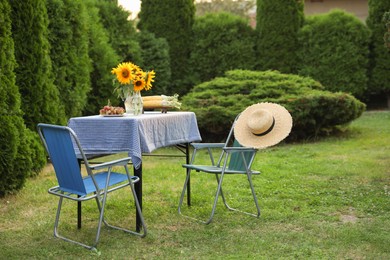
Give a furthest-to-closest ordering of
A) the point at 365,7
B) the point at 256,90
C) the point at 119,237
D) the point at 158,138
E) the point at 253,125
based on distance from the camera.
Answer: the point at 365,7
the point at 256,90
the point at 253,125
the point at 158,138
the point at 119,237

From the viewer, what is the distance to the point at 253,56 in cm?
1536

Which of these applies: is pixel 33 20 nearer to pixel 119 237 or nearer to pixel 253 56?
pixel 119 237

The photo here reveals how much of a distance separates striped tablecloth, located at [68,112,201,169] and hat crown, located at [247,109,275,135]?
2.70ft

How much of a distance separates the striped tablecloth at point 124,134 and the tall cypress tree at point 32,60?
2906 mm

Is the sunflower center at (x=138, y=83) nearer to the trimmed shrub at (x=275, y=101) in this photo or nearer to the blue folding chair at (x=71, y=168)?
the blue folding chair at (x=71, y=168)

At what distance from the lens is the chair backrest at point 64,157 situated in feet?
14.2

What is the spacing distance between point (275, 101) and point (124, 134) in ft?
20.7

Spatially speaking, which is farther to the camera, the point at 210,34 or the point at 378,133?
the point at 210,34

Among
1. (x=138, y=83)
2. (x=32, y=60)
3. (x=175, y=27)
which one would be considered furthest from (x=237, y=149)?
(x=175, y=27)

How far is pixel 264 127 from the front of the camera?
5.57 meters

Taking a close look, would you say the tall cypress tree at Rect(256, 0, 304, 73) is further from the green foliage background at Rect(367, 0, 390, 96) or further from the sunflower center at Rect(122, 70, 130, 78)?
the sunflower center at Rect(122, 70, 130, 78)

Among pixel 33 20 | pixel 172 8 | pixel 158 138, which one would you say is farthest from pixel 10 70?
pixel 172 8

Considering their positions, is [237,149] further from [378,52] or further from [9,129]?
[378,52]

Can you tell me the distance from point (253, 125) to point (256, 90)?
232 inches
